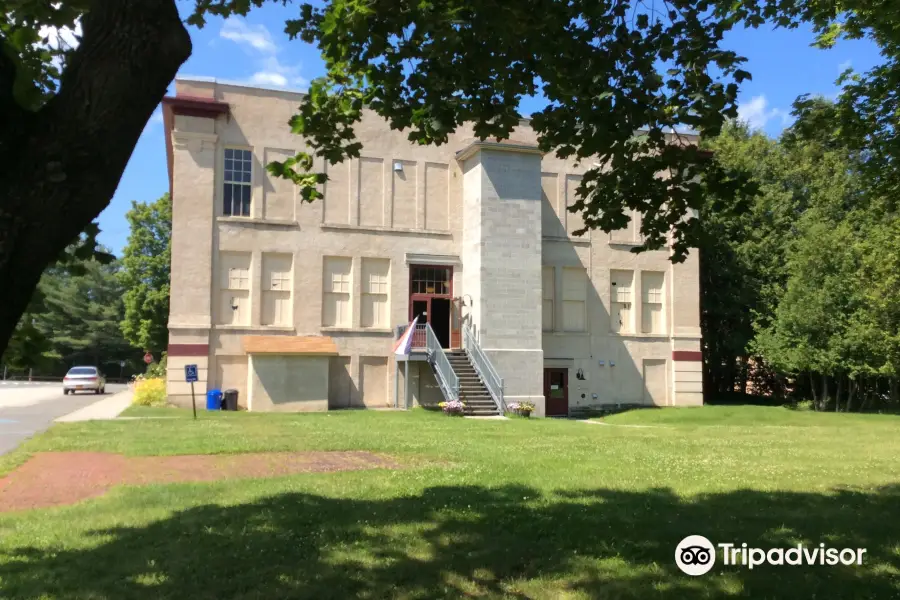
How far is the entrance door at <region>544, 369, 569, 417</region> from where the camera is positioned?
32.5m

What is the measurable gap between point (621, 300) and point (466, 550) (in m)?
29.3

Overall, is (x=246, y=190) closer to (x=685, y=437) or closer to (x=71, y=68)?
(x=685, y=437)

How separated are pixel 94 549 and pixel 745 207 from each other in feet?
21.8

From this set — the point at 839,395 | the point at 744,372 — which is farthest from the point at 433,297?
the point at 744,372

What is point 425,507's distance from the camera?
25.1ft

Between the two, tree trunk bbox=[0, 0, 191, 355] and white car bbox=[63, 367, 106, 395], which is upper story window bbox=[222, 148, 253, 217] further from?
tree trunk bbox=[0, 0, 191, 355]

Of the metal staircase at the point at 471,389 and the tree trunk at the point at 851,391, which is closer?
the metal staircase at the point at 471,389

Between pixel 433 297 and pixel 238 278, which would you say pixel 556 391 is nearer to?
pixel 433 297

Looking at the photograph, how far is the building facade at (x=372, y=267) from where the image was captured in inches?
1131

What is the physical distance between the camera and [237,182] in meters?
29.5

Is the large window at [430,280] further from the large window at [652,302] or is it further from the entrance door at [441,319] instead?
the large window at [652,302]

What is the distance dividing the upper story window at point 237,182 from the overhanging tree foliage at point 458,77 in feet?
74.8

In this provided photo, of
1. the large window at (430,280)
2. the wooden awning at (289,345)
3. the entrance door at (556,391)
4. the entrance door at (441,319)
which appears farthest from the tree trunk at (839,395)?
the wooden awning at (289,345)

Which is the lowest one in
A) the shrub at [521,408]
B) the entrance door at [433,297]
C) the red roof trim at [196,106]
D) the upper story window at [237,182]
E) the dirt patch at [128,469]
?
the shrub at [521,408]
